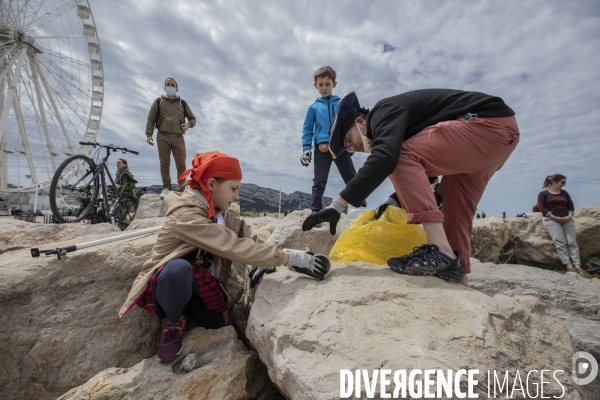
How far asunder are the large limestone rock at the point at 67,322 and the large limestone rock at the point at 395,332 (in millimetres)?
1115

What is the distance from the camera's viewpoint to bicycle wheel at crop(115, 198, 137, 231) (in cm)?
546

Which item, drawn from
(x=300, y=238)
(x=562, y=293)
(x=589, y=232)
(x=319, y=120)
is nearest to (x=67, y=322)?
(x=300, y=238)

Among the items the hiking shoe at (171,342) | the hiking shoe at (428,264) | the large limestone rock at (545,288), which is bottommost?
the hiking shoe at (171,342)

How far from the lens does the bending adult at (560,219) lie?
5.32 meters

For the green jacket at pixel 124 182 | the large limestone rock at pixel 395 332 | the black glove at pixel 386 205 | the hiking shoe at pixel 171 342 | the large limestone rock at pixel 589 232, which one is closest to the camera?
the large limestone rock at pixel 395 332

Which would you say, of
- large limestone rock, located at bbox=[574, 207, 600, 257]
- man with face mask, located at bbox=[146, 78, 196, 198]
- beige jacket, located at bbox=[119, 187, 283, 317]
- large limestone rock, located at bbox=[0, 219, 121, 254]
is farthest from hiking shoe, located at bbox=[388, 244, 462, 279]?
large limestone rock, located at bbox=[574, 207, 600, 257]

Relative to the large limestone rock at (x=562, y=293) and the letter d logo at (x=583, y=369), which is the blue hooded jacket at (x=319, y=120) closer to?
the large limestone rock at (x=562, y=293)

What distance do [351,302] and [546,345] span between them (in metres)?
0.90

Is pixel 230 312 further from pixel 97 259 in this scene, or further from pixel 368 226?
pixel 368 226

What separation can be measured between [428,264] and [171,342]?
1551 millimetres

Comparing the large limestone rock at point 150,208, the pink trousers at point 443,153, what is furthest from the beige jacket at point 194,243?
the large limestone rock at point 150,208

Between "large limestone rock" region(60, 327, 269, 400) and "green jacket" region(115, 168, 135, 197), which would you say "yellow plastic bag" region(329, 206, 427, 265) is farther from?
"green jacket" region(115, 168, 135, 197)

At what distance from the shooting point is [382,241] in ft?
7.31

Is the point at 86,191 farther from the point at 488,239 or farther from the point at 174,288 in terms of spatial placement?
the point at 488,239
